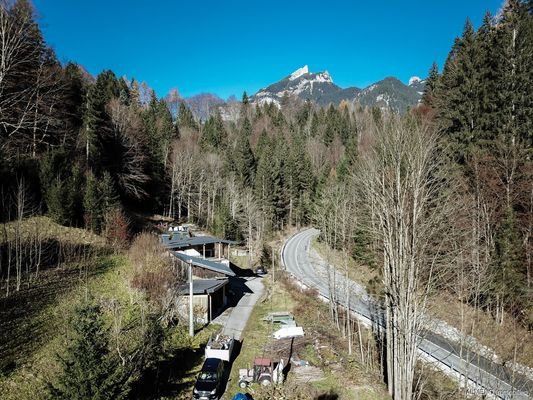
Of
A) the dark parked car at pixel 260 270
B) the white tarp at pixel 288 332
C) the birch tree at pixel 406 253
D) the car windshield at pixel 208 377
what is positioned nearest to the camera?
the birch tree at pixel 406 253

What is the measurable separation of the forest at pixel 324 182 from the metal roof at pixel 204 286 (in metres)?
2.41

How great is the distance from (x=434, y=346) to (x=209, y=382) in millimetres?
14153

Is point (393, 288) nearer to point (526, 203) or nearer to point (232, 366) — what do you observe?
point (232, 366)

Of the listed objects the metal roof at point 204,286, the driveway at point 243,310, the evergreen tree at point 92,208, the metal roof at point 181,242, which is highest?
the evergreen tree at point 92,208

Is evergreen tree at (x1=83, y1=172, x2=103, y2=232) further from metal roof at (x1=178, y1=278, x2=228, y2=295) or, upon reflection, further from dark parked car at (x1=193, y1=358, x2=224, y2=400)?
dark parked car at (x1=193, y1=358, x2=224, y2=400)

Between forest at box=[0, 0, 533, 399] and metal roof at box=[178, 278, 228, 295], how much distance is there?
2.41m

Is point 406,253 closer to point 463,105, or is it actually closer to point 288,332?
point 288,332

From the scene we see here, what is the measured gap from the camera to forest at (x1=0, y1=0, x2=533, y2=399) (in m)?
14.8

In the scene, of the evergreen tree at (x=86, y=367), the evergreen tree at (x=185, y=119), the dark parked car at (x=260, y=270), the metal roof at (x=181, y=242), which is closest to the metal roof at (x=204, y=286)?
the metal roof at (x=181, y=242)

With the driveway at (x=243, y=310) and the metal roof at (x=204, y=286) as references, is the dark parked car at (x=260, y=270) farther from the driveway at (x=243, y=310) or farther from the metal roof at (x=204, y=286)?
the metal roof at (x=204, y=286)

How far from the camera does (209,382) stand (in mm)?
17109

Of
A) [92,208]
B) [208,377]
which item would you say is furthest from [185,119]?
[208,377]

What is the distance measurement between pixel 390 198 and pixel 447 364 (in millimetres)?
12377

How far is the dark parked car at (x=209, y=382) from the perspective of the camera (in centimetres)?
1661
